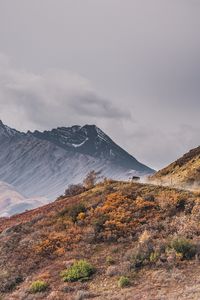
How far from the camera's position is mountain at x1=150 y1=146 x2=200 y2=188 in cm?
4508

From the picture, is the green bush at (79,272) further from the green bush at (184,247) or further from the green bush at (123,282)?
the green bush at (184,247)

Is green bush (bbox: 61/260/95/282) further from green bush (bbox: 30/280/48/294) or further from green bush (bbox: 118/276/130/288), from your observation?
green bush (bbox: 118/276/130/288)

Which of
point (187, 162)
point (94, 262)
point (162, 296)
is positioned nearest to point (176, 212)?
point (94, 262)

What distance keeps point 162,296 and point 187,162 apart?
3362 cm

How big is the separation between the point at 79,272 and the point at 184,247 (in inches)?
224

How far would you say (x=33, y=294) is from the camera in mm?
Answer: 25141

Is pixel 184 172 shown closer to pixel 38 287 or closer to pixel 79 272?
pixel 79 272

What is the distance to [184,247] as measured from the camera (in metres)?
26.0

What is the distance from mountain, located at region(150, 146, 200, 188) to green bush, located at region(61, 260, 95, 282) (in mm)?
17809

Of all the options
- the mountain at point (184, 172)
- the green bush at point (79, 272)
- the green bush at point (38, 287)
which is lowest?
the green bush at point (38, 287)

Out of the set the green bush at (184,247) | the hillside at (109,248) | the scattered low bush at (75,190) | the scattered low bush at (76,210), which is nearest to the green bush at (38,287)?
the hillside at (109,248)

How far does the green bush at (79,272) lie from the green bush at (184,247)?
456 cm

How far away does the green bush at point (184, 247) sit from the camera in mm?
25781

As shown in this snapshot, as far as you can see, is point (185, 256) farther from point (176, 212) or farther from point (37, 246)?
point (37, 246)
